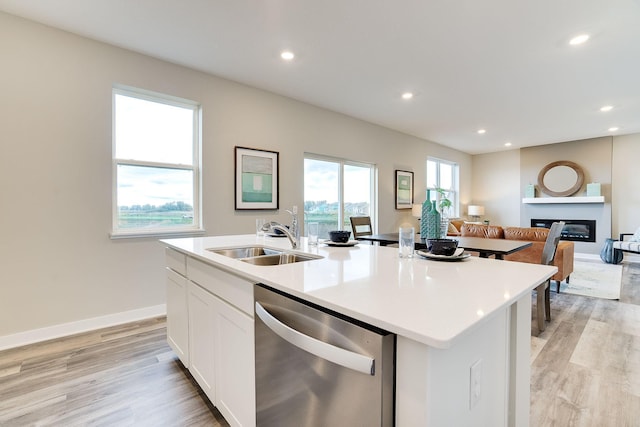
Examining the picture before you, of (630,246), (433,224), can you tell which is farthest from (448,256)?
(630,246)

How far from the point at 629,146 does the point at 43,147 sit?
375 inches

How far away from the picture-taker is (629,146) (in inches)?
246

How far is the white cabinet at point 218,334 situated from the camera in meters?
1.27

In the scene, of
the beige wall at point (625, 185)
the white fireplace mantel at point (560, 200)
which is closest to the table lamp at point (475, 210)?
the white fireplace mantel at point (560, 200)

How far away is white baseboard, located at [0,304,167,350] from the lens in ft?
7.95

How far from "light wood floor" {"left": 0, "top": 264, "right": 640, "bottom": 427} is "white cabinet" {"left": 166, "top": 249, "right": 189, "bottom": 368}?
7.6 inches

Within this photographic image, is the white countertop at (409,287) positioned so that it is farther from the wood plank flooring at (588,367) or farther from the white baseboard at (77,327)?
the white baseboard at (77,327)

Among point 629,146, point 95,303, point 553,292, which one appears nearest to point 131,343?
point 95,303

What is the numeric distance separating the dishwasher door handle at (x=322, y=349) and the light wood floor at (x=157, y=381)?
3.20 ft

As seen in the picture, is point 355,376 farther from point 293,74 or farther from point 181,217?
point 293,74

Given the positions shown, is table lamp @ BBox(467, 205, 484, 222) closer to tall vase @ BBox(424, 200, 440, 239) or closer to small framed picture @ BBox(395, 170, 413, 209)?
small framed picture @ BBox(395, 170, 413, 209)

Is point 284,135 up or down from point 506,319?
up

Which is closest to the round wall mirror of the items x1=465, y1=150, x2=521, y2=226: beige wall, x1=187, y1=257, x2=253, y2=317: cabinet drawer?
x1=465, y1=150, x2=521, y2=226: beige wall

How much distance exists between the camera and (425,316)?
727 millimetres
